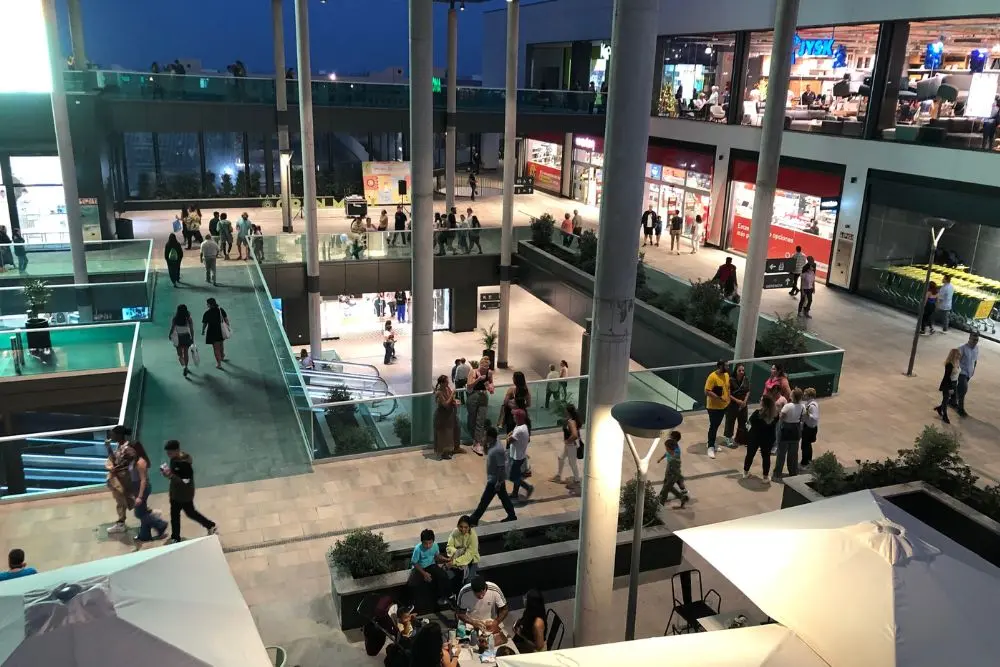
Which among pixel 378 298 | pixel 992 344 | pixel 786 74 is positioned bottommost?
pixel 378 298

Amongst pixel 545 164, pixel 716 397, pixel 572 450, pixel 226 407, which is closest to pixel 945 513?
pixel 716 397

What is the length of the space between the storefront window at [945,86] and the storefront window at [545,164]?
68.1ft

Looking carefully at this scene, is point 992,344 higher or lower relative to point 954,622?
lower

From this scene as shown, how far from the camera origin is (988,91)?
19.7 meters

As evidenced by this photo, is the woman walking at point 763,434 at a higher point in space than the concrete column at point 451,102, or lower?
lower

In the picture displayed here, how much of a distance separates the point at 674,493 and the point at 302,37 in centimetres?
1446

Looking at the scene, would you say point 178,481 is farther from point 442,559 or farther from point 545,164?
point 545,164

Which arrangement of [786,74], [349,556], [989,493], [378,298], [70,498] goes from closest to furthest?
1. [349,556]
2. [989,493]
3. [70,498]
4. [786,74]
5. [378,298]

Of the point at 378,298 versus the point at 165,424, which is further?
the point at 378,298

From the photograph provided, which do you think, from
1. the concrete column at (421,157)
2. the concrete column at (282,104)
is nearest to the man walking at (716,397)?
the concrete column at (421,157)

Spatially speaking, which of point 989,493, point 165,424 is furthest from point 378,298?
point 989,493

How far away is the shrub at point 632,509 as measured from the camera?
9.48 metres

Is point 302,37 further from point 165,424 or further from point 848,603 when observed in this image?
point 848,603

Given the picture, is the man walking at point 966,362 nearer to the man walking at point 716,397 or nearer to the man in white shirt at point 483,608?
the man walking at point 716,397
